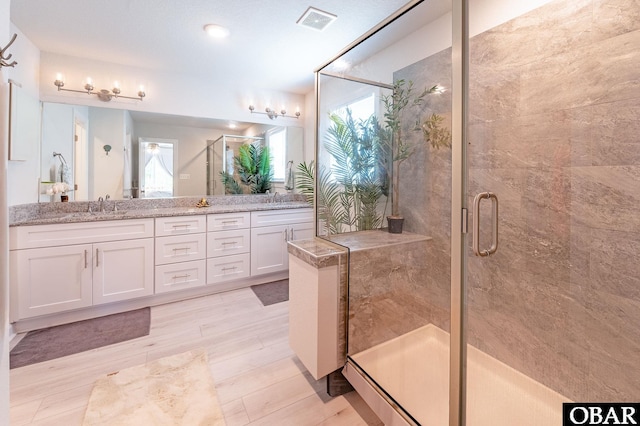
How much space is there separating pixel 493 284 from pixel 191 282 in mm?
2661

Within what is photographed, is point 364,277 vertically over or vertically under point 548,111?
under

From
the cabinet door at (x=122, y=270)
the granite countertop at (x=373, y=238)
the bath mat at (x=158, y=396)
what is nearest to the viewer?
the bath mat at (x=158, y=396)

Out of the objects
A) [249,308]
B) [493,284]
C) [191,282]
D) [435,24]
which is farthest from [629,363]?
[191,282]

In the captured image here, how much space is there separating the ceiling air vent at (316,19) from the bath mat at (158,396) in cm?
253

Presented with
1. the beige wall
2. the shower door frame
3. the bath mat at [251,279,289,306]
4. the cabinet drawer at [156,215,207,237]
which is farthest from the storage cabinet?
the beige wall

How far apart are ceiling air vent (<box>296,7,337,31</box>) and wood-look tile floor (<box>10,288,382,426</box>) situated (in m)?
2.42

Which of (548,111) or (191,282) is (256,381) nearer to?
(191,282)

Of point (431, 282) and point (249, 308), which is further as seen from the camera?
point (249, 308)

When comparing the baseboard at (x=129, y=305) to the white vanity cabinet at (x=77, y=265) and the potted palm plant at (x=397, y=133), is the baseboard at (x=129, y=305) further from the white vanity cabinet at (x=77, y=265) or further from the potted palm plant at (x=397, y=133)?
the potted palm plant at (x=397, y=133)

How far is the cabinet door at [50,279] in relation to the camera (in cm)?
218

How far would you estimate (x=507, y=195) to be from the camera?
1.66 meters

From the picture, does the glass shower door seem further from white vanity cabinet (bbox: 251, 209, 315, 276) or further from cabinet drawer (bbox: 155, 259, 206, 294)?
cabinet drawer (bbox: 155, 259, 206, 294)

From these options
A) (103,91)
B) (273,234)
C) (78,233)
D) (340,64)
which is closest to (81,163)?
(103,91)

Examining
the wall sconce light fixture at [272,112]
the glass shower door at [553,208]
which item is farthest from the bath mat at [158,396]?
the wall sconce light fixture at [272,112]
